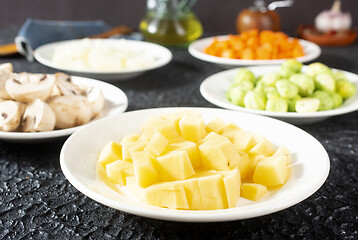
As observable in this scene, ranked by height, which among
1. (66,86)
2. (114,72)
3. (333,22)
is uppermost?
(66,86)

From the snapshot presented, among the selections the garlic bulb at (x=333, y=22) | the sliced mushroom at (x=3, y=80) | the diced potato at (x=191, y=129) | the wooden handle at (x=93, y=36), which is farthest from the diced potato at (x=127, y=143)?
the garlic bulb at (x=333, y=22)

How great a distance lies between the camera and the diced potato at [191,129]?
36.6 inches

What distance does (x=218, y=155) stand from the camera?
0.84 m

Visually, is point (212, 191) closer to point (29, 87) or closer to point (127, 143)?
point (127, 143)

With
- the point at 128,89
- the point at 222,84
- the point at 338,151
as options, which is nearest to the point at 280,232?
the point at 338,151

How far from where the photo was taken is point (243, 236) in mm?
811

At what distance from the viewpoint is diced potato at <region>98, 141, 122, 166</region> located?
3.11 ft

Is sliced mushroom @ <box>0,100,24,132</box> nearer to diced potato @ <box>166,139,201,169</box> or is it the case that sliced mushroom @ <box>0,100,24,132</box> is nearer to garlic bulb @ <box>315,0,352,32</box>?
diced potato @ <box>166,139,201,169</box>

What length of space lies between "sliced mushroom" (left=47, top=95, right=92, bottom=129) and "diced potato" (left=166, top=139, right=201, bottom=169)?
1.12 feet

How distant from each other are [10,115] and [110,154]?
282 millimetres

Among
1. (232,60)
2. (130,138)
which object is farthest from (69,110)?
(232,60)

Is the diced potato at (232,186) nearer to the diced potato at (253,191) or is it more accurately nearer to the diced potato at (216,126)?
the diced potato at (253,191)

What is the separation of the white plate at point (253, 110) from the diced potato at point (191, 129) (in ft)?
1.06

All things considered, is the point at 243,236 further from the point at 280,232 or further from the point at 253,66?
the point at 253,66
